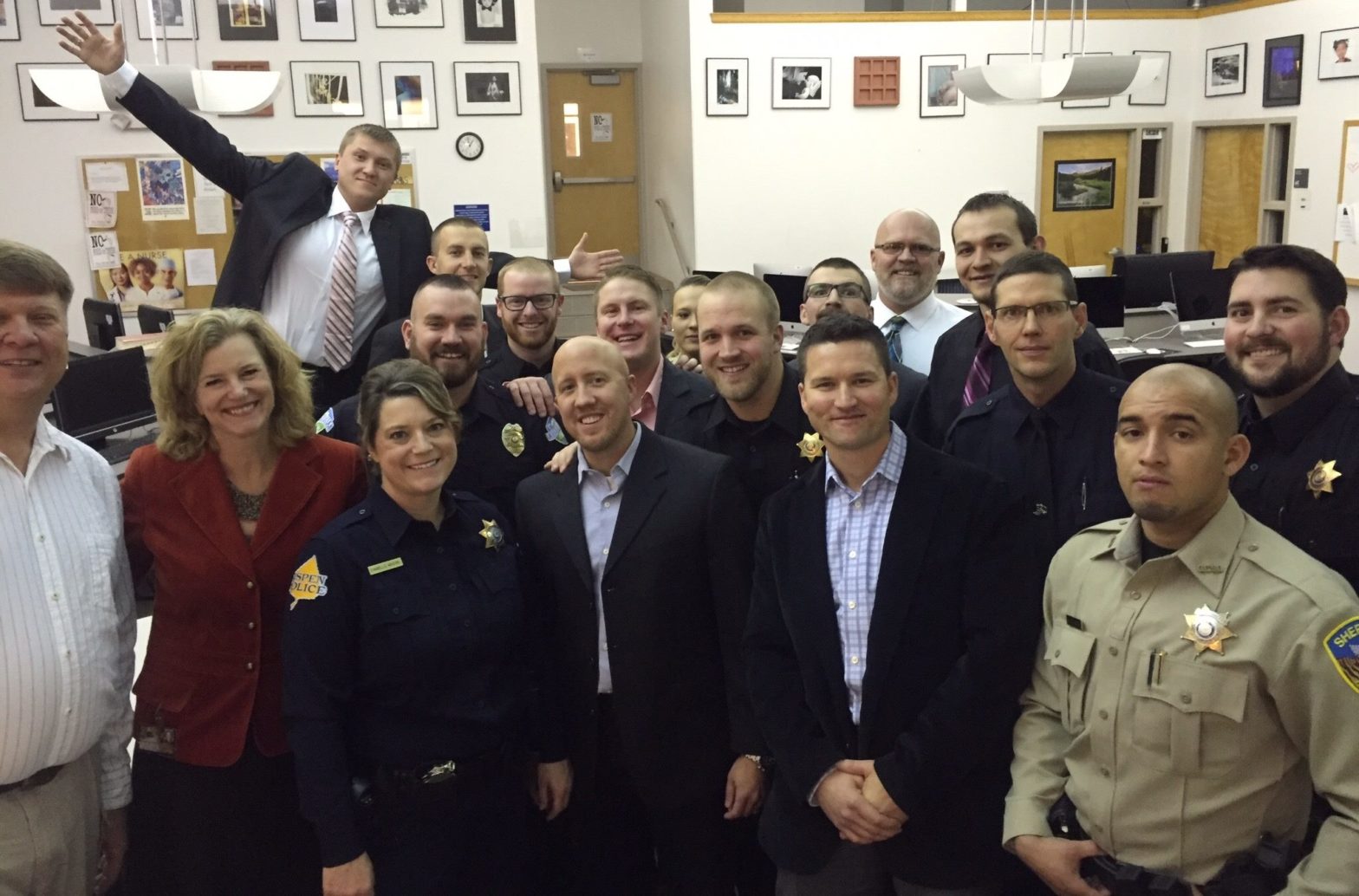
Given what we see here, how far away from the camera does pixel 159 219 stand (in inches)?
300

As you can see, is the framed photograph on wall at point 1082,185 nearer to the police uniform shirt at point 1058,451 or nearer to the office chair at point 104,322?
the office chair at point 104,322

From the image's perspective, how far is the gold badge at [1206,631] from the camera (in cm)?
187

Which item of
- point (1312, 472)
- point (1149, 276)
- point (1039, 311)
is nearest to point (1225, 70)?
point (1149, 276)

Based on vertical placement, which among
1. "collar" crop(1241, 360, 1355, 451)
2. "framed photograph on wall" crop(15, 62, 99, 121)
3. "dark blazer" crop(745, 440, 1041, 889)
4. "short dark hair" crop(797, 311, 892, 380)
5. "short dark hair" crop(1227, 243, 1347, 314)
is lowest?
"dark blazer" crop(745, 440, 1041, 889)

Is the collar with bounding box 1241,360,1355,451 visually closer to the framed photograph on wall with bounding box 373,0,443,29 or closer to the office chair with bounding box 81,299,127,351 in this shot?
the office chair with bounding box 81,299,127,351

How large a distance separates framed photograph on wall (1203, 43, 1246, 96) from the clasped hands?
9.33m

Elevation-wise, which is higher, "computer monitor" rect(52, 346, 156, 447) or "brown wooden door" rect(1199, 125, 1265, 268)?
"brown wooden door" rect(1199, 125, 1265, 268)

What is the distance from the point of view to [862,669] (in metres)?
2.25

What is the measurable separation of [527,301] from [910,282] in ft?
4.62

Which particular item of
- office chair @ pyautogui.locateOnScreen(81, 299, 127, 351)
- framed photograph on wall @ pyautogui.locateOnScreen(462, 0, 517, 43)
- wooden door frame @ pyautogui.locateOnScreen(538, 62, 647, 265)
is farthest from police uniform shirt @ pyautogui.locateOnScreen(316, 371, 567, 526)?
wooden door frame @ pyautogui.locateOnScreen(538, 62, 647, 265)

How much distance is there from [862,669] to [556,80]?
9.20 meters

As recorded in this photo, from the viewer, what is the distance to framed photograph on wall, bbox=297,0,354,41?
24.9 feet

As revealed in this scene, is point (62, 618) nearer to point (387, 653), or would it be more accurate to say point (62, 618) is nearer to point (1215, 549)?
point (387, 653)

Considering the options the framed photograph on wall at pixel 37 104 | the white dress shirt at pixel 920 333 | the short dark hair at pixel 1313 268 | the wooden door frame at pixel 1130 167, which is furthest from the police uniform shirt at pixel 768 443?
the wooden door frame at pixel 1130 167
